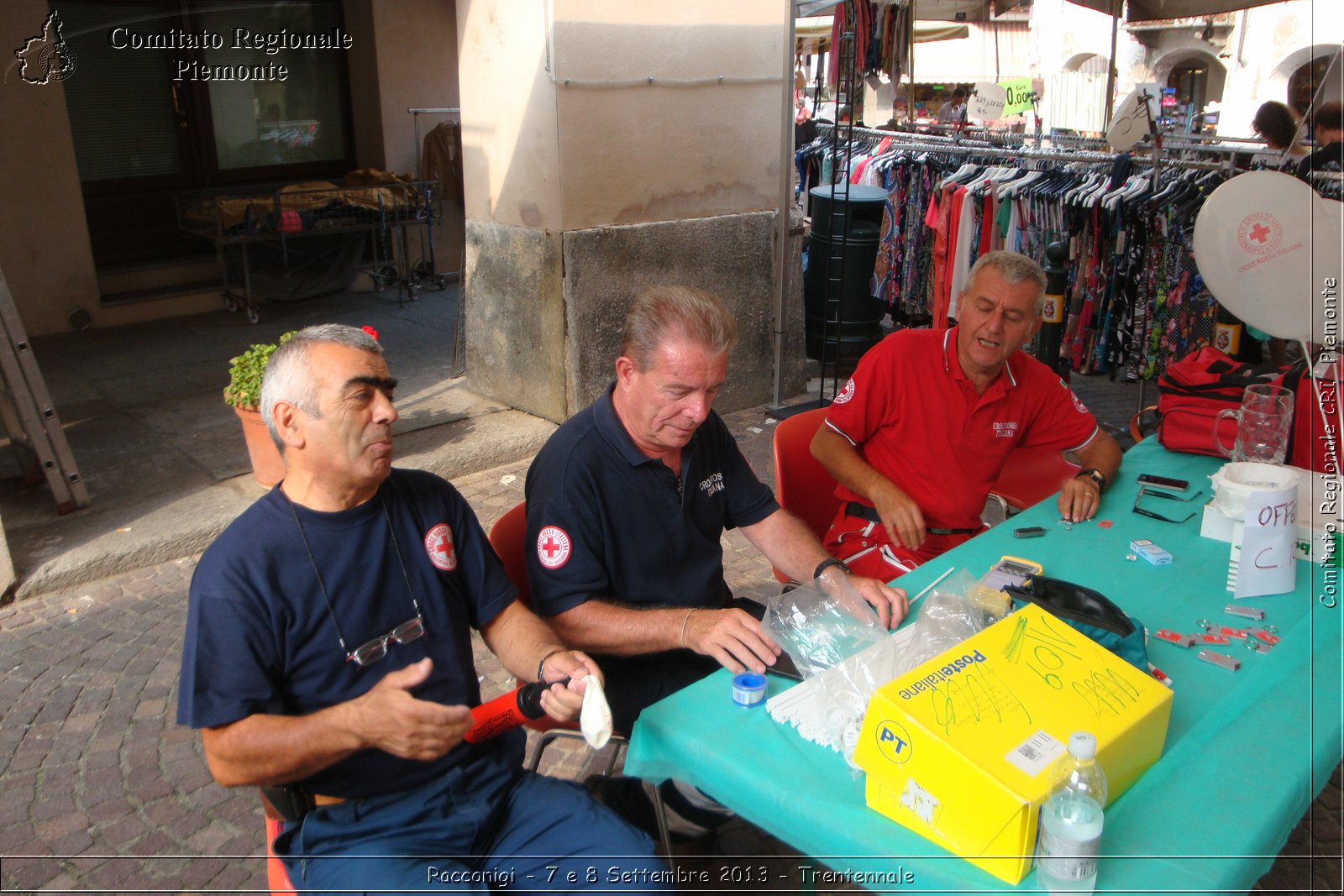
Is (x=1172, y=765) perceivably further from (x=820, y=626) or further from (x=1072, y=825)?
(x=820, y=626)

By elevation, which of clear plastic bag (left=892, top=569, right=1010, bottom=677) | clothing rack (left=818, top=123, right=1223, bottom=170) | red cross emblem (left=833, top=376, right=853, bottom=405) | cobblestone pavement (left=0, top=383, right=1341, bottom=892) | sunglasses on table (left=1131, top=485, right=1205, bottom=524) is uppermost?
clothing rack (left=818, top=123, right=1223, bottom=170)

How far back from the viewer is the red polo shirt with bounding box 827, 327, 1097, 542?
10.9ft

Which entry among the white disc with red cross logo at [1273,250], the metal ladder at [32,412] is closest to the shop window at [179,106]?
the metal ladder at [32,412]

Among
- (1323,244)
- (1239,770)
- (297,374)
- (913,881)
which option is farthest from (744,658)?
(1323,244)

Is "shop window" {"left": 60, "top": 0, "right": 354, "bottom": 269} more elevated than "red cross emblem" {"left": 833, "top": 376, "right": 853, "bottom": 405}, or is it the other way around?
"shop window" {"left": 60, "top": 0, "right": 354, "bottom": 269}

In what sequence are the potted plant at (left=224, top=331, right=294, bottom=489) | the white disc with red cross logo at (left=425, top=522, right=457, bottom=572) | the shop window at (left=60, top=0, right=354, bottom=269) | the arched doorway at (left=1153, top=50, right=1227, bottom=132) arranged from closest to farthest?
the white disc with red cross logo at (left=425, top=522, right=457, bottom=572) → the potted plant at (left=224, top=331, right=294, bottom=489) → the shop window at (left=60, top=0, right=354, bottom=269) → the arched doorway at (left=1153, top=50, right=1227, bottom=132)

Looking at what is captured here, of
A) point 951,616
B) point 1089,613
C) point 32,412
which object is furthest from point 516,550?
point 32,412

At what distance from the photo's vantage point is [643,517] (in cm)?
254

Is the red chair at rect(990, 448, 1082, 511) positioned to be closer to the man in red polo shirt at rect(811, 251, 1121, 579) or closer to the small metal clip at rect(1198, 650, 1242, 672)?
the man in red polo shirt at rect(811, 251, 1121, 579)

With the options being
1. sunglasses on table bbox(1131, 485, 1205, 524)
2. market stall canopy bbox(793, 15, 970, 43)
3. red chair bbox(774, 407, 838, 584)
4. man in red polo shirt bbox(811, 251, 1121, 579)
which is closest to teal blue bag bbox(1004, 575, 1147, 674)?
sunglasses on table bbox(1131, 485, 1205, 524)

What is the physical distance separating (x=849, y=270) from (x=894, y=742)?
681cm

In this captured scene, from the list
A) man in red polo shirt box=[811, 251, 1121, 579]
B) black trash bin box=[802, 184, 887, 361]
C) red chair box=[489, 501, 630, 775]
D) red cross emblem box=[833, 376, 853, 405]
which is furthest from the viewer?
black trash bin box=[802, 184, 887, 361]

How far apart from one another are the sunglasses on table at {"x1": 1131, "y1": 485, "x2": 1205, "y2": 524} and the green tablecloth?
0.42 meters

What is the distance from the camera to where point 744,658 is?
2076 mm
